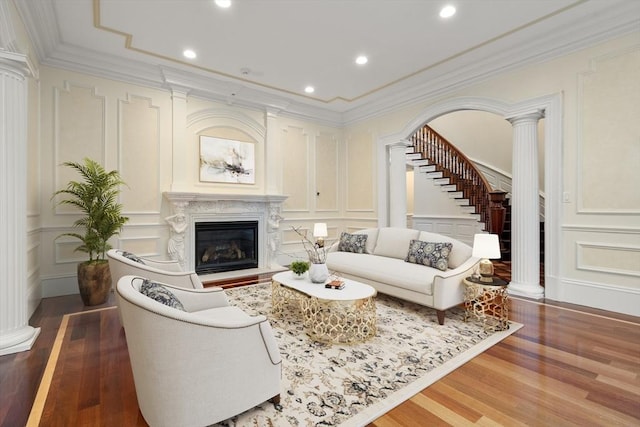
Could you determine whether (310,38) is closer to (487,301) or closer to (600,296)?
(487,301)

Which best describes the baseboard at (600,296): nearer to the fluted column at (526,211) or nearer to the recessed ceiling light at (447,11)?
the fluted column at (526,211)

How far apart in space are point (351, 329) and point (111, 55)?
15.6ft

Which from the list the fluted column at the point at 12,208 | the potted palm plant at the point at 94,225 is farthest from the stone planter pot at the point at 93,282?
the fluted column at the point at 12,208

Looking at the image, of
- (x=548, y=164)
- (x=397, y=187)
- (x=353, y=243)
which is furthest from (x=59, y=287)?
(x=548, y=164)

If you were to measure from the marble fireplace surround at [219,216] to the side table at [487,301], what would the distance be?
11.6 ft

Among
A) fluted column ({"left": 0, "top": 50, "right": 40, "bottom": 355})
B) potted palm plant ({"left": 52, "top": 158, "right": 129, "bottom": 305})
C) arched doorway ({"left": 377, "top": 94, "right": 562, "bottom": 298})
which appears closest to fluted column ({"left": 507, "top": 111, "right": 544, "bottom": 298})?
arched doorway ({"left": 377, "top": 94, "right": 562, "bottom": 298})

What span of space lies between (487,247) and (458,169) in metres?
4.62

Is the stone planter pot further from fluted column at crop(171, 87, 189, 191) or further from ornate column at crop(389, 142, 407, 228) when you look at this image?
ornate column at crop(389, 142, 407, 228)

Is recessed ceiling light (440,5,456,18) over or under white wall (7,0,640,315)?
over

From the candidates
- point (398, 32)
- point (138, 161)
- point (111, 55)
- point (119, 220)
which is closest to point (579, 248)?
point (398, 32)

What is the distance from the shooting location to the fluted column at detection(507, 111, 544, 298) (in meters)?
4.05

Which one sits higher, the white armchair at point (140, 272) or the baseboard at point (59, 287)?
the white armchair at point (140, 272)

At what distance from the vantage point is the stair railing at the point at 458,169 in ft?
21.8

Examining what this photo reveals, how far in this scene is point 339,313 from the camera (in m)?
2.88
